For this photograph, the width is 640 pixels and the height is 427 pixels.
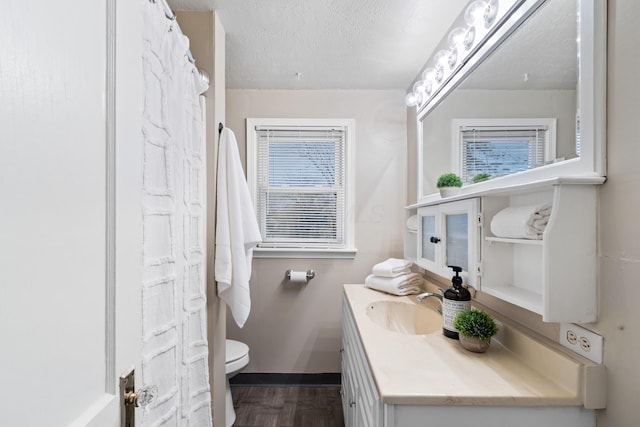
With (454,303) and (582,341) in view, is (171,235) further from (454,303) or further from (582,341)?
(582,341)

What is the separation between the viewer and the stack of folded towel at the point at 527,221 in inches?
36.5

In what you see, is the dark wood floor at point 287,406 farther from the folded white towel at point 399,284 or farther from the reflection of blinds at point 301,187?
the reflection of blinds at point 301,187

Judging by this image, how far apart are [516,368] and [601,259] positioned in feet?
1.42

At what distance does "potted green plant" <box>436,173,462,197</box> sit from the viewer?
161 centimetres

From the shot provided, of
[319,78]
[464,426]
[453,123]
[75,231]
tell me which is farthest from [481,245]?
[319,78]

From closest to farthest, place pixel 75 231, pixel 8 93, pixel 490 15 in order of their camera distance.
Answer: pixel 8 93, pixel 75 231, pixel 490 15

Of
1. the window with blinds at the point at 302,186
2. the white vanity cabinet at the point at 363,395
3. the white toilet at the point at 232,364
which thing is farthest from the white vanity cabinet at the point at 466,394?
the window with blinds at the point at 302,186

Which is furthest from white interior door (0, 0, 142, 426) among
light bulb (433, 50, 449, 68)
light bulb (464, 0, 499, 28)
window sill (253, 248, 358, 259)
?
window sill (253, 248, 358, 259)

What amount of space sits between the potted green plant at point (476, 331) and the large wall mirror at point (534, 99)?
19.9 inches

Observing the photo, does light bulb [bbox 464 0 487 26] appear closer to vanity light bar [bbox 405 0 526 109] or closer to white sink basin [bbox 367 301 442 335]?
vanity light bar [bbox 405 0 526 109]

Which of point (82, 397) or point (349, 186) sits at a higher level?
point (349, 186)

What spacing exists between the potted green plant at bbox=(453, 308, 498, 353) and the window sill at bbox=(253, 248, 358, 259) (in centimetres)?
132

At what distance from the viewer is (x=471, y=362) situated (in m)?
1.04

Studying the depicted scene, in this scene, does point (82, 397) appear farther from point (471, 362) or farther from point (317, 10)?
point (317, 10)
